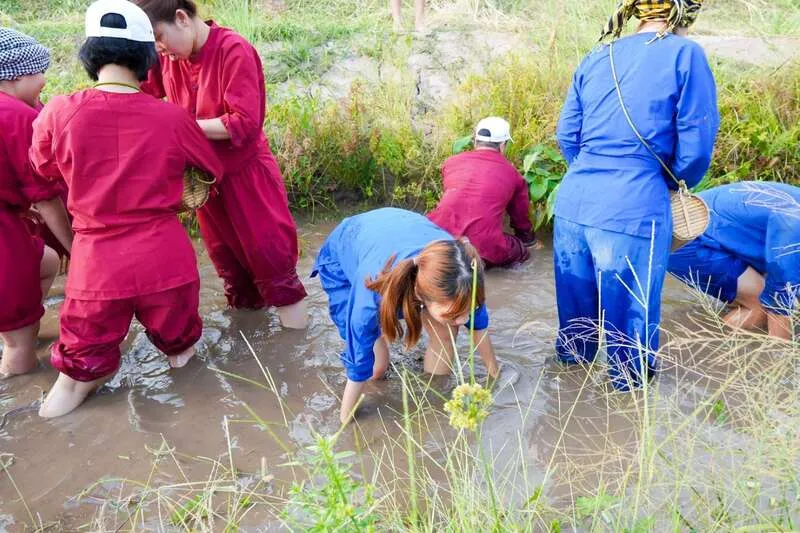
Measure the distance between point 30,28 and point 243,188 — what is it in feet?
18.5

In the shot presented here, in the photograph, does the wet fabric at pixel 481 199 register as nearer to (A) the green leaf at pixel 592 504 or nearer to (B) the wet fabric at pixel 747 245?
(B) the wet fabric at pixel 747 245

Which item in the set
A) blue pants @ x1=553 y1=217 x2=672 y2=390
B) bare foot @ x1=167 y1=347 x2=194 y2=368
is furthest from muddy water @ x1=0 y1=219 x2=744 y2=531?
blue pants @ x1=553 y1=217 x2=672 y2=390

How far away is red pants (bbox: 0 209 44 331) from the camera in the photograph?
2887 mm

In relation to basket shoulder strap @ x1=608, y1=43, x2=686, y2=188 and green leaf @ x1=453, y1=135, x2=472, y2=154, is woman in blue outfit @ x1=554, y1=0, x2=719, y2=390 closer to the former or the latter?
basket shoulder strap @ x1=608, y1=43, x2=686, y2=188

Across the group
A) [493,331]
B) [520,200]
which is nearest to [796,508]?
[493,331]

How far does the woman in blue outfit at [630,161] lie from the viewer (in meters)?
2.38

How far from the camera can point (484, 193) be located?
A: 4.00 metres

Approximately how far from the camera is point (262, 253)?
3223 millimetres

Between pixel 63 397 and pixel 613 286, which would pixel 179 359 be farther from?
pixel 613 286

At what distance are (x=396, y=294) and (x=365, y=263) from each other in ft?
1.11

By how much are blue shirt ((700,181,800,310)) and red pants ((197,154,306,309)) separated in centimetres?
226

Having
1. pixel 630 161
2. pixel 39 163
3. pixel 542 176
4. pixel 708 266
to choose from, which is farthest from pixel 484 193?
pixel 39 163

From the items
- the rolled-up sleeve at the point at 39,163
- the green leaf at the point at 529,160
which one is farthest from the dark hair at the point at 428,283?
the green leaf at the point at 529,160

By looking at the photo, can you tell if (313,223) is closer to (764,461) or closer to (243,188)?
(243,188)
